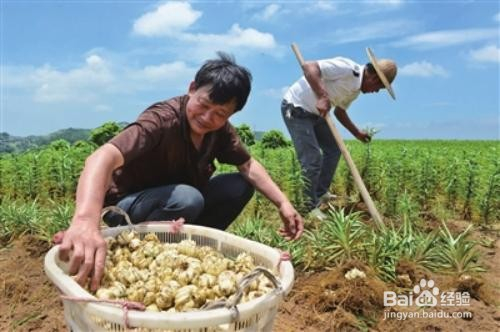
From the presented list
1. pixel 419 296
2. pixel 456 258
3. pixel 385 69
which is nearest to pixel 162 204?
pixel 419 296

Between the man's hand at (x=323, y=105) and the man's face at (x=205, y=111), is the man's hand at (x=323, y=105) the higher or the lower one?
the higher one

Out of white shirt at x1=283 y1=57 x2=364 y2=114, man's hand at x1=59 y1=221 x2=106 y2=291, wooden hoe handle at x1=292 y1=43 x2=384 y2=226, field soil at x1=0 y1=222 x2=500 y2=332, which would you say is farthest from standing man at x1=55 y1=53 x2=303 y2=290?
white shirt at x1=283 y1=57 x2=364 y2=114

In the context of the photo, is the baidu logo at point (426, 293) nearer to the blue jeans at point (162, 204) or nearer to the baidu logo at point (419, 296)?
the baidu logo at point (419, 296)

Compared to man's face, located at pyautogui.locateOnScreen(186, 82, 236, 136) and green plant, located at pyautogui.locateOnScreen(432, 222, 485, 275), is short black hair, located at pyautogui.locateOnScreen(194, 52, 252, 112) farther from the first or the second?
green plant, located at pyautogui.locateOnScreen(432, 222, 485, 275)

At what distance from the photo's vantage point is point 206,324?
141 cm

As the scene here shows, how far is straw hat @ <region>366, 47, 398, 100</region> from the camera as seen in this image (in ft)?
15.7

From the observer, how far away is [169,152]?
2602mm

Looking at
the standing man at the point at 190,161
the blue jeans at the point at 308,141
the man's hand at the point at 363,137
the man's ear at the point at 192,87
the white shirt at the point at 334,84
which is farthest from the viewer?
the man's hand at the point at 363,137

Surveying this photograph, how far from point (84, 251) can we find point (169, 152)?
41.2 inches

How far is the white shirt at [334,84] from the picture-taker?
15.9ft

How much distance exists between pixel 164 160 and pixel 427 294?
1644 mm

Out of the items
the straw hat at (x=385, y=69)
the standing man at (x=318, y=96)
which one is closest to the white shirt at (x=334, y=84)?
the standing man at (x=318, y=96)

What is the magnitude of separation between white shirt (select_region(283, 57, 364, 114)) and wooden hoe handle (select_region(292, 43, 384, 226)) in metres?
0.25

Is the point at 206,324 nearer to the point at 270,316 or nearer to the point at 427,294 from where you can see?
the point at 270,316
